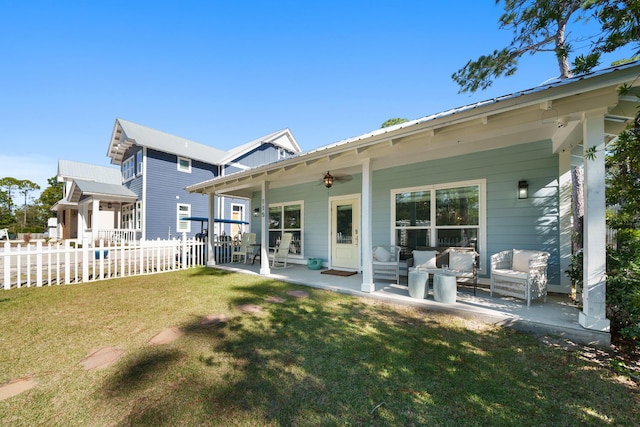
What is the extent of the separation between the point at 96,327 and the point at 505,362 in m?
4.94

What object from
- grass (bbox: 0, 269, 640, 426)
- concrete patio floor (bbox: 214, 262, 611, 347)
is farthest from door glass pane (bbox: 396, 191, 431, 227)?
grass (bbox: 0, 269, 640, 426)

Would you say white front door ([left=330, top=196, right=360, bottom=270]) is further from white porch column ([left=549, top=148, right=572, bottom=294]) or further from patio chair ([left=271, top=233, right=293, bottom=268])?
white porch column ([left=549, top=148, right=572, bottom=294])

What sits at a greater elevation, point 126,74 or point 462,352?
point 126,74

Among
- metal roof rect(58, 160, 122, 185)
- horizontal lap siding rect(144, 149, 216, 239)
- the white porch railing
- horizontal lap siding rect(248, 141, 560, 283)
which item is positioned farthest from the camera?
metal roof rect(58, 160, 122, 185)

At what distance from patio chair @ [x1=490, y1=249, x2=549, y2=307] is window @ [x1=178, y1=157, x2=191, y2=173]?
1515 cm

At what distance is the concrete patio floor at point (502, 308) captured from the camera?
10.0ft

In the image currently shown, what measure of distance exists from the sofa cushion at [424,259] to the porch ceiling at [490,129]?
2055 mm

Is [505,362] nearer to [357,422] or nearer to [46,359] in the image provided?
[357,422]

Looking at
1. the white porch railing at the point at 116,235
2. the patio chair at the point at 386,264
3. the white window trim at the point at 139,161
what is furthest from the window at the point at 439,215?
the white porch railing at the point at 116,235

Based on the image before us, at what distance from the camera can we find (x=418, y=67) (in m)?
7.59

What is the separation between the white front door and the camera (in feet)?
23.0

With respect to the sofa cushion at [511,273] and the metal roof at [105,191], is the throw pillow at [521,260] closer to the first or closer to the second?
the sofa cushion at [511,273]

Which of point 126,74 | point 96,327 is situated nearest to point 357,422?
point 96,327

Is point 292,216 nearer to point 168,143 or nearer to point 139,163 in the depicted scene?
point 139,163
